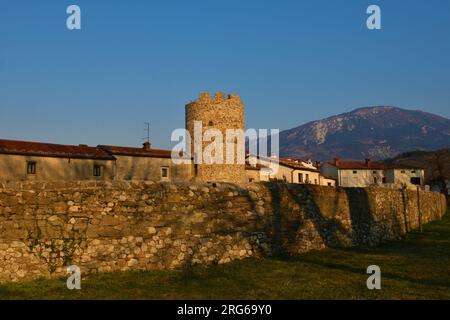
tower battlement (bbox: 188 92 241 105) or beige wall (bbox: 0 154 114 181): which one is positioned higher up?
tower battlement (bbox: 188 92 241 105)

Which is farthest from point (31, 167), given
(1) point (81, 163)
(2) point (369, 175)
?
(2) point (369, 175)

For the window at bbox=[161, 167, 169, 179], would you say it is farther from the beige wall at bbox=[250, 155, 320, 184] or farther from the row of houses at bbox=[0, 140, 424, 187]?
the beige wall at bbox=[250, 155, 320, 184]

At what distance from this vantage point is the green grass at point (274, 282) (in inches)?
379

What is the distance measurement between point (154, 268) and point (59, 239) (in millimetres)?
2601

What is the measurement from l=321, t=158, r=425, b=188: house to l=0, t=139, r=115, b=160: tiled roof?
54.7m

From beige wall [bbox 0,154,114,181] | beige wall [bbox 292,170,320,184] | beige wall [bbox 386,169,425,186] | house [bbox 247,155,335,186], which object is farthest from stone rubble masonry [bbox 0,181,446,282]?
beige wall [bbox 386,169,425,186]

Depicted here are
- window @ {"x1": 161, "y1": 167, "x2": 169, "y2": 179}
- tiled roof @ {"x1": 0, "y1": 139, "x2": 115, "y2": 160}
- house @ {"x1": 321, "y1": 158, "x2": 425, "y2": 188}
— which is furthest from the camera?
house @ {"x1": 321, "y1": 158, "x2": 425, "y2": 188}

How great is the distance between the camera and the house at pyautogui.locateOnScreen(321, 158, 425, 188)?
87500mm

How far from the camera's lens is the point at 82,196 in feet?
38.8

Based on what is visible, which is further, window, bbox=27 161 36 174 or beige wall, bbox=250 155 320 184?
beige wall, bbox=250 155 320 184

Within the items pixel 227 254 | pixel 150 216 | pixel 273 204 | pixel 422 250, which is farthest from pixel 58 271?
pixel 422 250

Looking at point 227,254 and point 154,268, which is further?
point 227,254

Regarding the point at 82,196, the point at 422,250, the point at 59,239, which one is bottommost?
the point at 422,250
